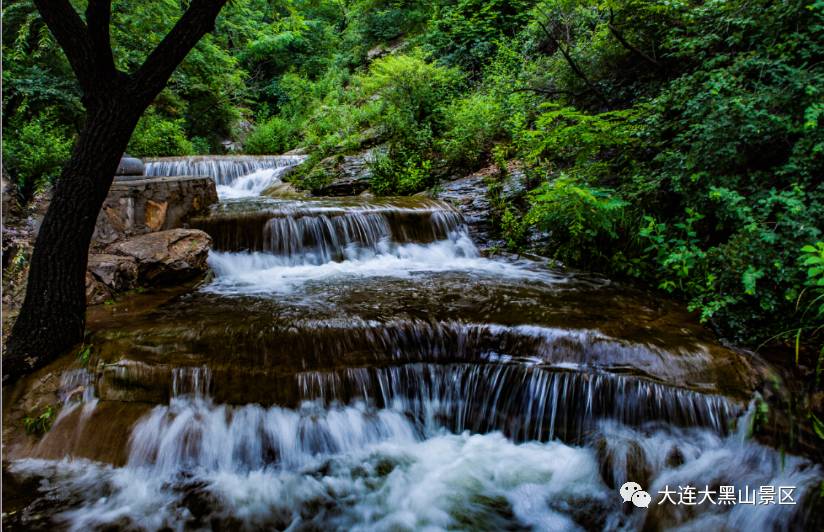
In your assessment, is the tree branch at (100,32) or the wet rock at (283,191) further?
the wet rock at (283,191)

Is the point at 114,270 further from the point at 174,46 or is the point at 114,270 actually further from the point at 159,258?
the point at 174,46

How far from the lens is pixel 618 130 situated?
20.2 ft

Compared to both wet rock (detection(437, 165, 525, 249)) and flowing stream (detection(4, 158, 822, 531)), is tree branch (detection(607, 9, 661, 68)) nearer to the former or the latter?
wet rock (detection(437, 165, 525, 249))

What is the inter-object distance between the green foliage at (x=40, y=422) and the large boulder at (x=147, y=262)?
1.62 metres

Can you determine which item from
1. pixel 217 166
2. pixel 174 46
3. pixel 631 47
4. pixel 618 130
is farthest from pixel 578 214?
pixel 217 166

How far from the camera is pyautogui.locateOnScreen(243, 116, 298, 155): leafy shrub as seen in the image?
1825cm

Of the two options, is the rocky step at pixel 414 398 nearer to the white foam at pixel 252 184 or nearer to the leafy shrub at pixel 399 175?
the leafy shrub at pixel 399 175

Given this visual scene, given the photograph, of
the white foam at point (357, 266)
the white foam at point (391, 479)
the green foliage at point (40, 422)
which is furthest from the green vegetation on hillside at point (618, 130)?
the green foliage at point (40, 422)

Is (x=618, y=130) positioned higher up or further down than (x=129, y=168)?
higher up

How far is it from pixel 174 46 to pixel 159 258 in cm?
282

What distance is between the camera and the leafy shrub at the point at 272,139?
18250mm

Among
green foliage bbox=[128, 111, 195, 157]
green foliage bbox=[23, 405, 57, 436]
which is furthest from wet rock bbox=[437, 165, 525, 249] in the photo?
green foliage bbox=[128, 111, 195, 157]

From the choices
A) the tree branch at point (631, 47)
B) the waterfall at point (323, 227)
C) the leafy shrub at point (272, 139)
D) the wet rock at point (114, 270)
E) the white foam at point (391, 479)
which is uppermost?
the leafy shrub at point (272, 139)

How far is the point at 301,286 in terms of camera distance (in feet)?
19.4
